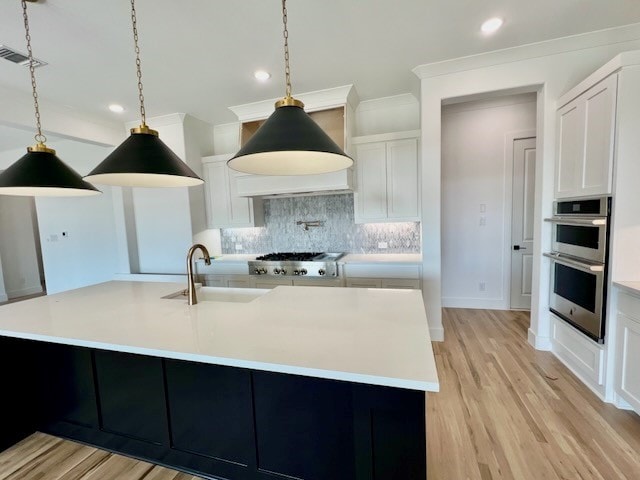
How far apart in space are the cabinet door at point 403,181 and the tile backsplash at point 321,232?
1.10 feet

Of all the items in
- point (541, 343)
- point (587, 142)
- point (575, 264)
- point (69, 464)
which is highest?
point (587, 142)

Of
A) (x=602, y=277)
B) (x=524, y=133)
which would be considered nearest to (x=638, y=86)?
(x=602, y=277)

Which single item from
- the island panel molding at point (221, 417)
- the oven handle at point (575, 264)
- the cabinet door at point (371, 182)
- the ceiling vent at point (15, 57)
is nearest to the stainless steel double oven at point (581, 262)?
the oven handle at point (575, 264)

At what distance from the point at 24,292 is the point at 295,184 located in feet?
20.9

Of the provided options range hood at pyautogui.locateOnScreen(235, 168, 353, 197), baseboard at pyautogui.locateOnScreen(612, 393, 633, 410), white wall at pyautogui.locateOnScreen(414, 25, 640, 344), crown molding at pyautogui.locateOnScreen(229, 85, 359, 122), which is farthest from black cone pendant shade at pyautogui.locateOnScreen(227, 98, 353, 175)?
baseboard at pyautogui.locateOnScreen(612, 393, 633, 410)

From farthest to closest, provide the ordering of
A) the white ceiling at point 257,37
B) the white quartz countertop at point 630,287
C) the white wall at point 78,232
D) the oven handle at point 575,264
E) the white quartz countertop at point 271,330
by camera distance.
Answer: the white wall at point 78,232
the oven handle at point 575,264
the white ceiling at point 257,37
the white quartz countertop at point 630,287
the white quartz countertop at point 271,330

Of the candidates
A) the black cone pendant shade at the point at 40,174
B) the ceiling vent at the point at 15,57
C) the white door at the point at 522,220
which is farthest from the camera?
the white door at the point at 522,220

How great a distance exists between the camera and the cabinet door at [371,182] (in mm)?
3447

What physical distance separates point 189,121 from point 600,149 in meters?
4.23

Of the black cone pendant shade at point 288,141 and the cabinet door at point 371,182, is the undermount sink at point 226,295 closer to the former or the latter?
the black cone pendant shade at point 288,141

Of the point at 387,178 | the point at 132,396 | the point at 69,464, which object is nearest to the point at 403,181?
the point at 387,178

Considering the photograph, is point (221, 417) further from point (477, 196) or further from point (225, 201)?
point (477, 196)

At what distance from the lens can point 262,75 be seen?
2857 millimetres

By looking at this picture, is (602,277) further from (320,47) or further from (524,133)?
(320,47)
